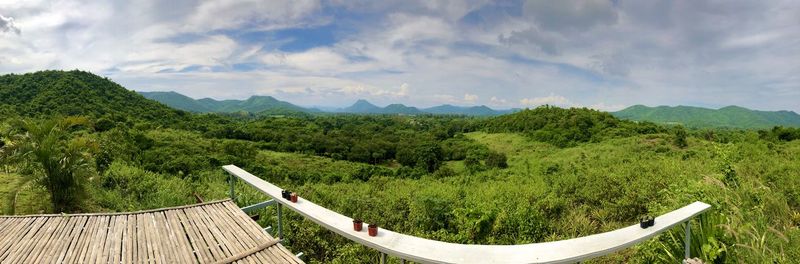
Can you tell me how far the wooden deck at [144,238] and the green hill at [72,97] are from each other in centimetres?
4053

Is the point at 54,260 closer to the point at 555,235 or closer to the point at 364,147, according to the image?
the point at 555,235

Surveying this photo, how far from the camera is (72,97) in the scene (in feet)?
141

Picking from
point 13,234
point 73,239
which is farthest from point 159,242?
point 13,234

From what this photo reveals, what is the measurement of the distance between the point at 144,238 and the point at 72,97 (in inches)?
2106

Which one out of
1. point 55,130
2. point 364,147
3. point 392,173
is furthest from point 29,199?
point 364,147

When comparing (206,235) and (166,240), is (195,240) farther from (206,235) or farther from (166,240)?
(166,240)

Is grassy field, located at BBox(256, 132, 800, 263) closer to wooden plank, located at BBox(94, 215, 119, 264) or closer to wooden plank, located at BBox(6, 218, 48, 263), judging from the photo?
wooden plank, located at BBox(94, 215, 119, 264)

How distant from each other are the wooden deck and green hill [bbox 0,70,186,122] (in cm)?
4053

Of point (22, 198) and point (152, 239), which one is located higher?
point (152, 239)

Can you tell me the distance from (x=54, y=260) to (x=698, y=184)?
20.1ft

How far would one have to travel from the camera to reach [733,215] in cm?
346

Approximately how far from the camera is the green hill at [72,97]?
38094 millimetres

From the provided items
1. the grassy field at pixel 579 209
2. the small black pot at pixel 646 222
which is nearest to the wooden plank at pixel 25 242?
the grassy field at pixel 579 209

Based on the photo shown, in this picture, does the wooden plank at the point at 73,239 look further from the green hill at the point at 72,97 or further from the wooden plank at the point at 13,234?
the green hill at the point at 72,97
